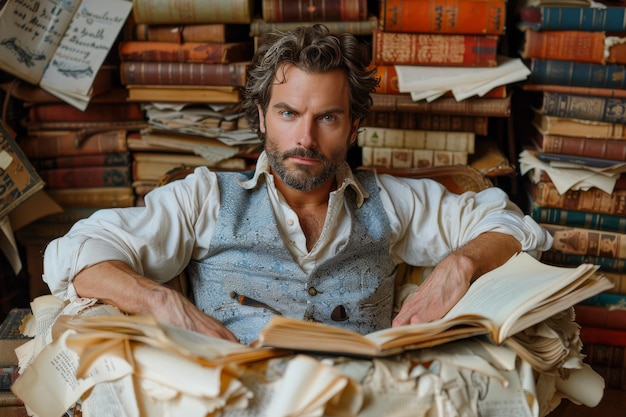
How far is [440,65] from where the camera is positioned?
2.62 meters

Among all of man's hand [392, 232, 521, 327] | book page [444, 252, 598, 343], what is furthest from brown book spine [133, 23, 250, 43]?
book page [444, 252, 598, 343]

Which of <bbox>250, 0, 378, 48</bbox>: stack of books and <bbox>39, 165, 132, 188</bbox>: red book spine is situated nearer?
<bbox>250, 0, 378, 48</bbox>: stack of books

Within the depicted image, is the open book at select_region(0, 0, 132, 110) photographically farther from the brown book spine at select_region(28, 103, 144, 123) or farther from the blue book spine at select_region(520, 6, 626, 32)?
the blue book spine at select_region(520, 6, 626, 32)

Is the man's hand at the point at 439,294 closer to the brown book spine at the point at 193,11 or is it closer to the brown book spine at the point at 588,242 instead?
the brown book spine at the point at 588,242

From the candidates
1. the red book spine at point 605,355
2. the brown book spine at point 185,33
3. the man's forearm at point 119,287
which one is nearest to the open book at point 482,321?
the man's forearm at point 119,287

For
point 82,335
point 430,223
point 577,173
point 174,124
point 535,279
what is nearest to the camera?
point 82,335

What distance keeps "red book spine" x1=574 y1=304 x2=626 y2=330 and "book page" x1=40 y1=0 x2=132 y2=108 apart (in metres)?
1.87

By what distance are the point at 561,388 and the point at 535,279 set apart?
9.6 inches

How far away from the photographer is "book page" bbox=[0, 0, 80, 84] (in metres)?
2.65

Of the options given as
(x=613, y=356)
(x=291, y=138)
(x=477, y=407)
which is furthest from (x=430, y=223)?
(x=613, y=356)

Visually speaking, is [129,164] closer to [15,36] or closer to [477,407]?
[15,36]

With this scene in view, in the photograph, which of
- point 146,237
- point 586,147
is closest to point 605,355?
point 586,147

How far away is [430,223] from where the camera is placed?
2213 millimetres

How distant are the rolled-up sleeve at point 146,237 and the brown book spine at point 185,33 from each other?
82 centimetres
